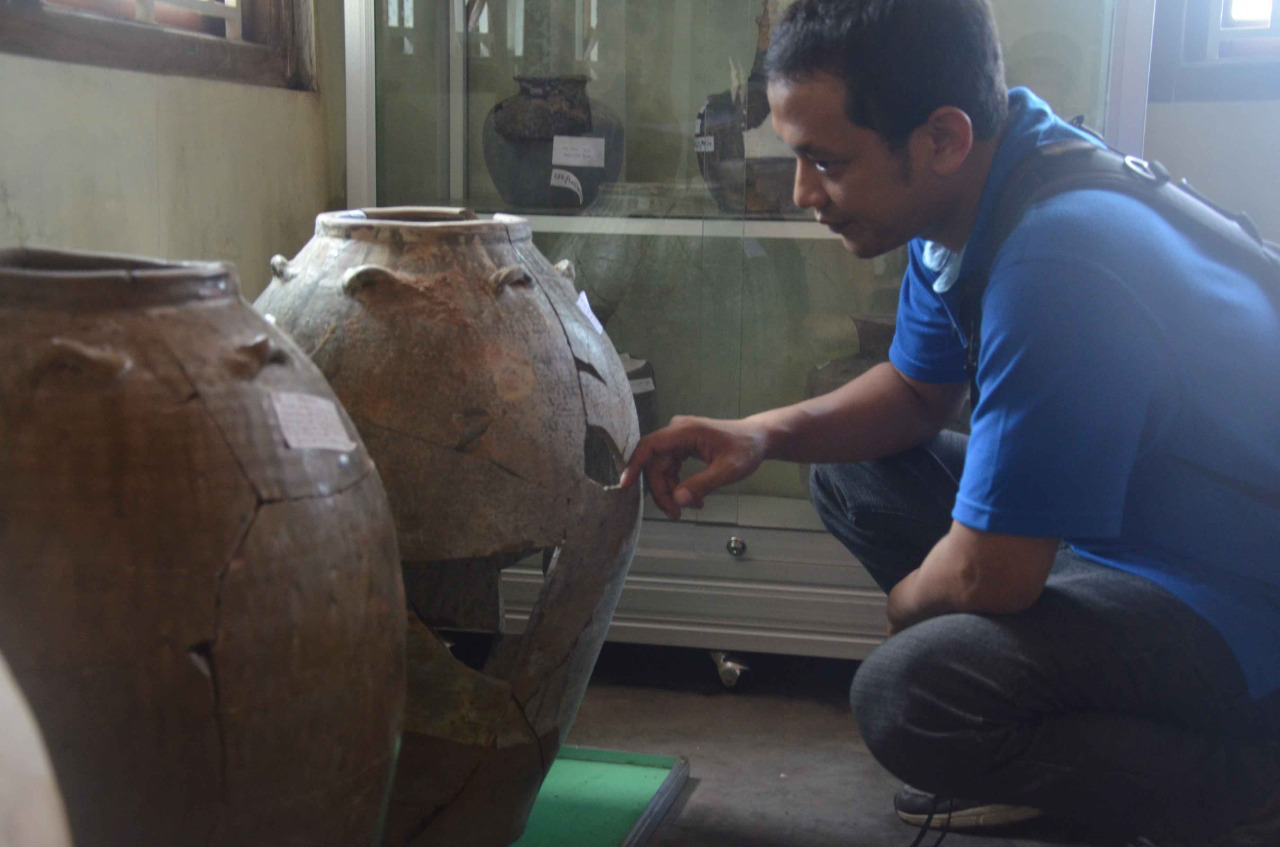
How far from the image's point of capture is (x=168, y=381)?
1146 millimetres

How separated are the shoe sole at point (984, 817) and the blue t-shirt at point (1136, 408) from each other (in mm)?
560

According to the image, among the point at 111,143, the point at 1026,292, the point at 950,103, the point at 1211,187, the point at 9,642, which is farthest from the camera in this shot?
the point at 1211,187

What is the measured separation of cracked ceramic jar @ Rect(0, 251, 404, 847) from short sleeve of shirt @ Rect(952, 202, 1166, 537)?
772 mm

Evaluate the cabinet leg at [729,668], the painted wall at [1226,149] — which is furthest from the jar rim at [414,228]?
the painted wall at [1226,149]

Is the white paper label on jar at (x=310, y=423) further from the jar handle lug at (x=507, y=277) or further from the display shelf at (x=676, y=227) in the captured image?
the display shelf at (x=676, y=227)

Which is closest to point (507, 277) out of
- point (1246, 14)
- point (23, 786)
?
point (23, 786)

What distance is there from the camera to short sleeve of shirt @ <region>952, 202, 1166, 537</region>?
152cm

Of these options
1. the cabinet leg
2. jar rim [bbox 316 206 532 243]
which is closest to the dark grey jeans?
jar rim [bbox 316 206 532 243]

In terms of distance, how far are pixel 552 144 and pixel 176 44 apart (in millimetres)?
854

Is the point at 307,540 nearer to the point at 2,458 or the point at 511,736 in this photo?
the point at 2,458

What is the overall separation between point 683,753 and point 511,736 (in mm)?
758

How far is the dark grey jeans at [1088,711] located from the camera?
165 cm

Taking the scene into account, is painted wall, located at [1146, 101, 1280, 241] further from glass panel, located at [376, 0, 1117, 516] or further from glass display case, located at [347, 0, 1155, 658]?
glass panel, located at [376, 0, 1117, 516]

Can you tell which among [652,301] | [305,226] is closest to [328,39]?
[305,226]
